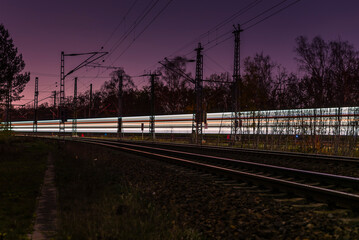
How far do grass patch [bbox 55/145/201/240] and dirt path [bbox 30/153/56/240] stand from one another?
0.16 meters

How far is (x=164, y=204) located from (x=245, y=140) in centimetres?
1830

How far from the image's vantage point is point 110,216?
18.1 feet

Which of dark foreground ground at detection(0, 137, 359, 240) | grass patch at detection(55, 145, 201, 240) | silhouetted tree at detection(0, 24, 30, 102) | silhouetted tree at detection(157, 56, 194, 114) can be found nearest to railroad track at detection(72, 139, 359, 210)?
dark foreground ground at detection(0, 137, 359, 240)

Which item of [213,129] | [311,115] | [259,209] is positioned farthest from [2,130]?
[213,129]

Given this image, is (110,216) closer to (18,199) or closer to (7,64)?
(18,199)

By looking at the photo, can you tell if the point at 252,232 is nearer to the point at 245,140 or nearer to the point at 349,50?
the point at 245,140

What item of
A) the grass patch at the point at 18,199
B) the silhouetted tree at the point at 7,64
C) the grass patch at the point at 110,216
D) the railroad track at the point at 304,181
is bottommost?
the grass patch at the point at 18,199

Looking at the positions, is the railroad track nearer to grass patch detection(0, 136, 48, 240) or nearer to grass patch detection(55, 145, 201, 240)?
grass patch detection(55, 145, 201, 240)

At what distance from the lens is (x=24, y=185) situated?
9.40 meters

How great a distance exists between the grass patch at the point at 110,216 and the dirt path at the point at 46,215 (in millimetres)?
156

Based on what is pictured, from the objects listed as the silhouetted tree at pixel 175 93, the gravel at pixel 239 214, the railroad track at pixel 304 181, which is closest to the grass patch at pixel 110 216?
the gravel at pixel 239 214

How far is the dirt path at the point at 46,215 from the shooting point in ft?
16.7

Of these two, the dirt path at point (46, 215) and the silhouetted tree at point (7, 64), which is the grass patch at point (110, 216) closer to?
the dirt path at point (46, 215)

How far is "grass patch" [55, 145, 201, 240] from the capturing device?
4.76m
